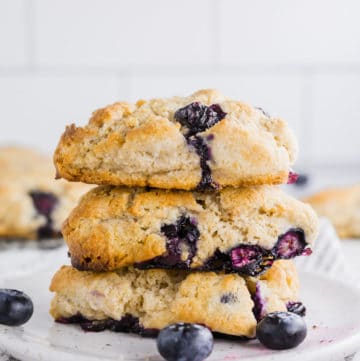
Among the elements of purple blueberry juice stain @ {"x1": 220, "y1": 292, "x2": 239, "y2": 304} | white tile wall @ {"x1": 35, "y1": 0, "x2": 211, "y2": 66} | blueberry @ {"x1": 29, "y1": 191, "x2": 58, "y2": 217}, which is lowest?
blueberry @ {"x1": 29, "y1": 191, "x2": 58, "y2": 217}

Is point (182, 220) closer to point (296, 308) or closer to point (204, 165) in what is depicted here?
point (204, 165)

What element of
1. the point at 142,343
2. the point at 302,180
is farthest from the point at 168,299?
the point at 302,180


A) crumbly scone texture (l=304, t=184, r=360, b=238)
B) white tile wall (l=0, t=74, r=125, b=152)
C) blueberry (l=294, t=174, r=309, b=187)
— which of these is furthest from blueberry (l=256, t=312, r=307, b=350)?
white tile wall (l=0, t=74, r=125, b=152)

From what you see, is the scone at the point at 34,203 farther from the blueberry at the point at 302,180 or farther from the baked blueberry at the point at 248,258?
the baked blueberry at the point at 248,258

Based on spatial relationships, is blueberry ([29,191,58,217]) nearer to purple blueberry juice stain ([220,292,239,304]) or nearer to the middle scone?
the middle scone

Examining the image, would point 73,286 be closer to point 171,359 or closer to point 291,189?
point 171,359

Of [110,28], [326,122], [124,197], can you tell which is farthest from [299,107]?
[124,197]

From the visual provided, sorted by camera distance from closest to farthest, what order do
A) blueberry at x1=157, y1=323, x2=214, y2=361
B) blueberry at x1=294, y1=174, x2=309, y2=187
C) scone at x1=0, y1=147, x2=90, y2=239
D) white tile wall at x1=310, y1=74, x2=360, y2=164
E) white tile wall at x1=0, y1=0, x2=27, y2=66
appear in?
blueberry at x1=157, y1=323, x2=214, y2=361 → scone at x1=0, y1=147, x2=90, y2=239 → blueberry at x1=294, y1=174, x2=309, y2=187 → white tile wall at x1=0, y1=0, x2=27, y2=66 → white tile wall at x1=310, y1=74, x2=360, y2=164

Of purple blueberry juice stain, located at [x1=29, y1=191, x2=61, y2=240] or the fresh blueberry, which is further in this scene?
purple blueberry juice stain, located at [x1=29, y1=191, x2=61, y2=240]
